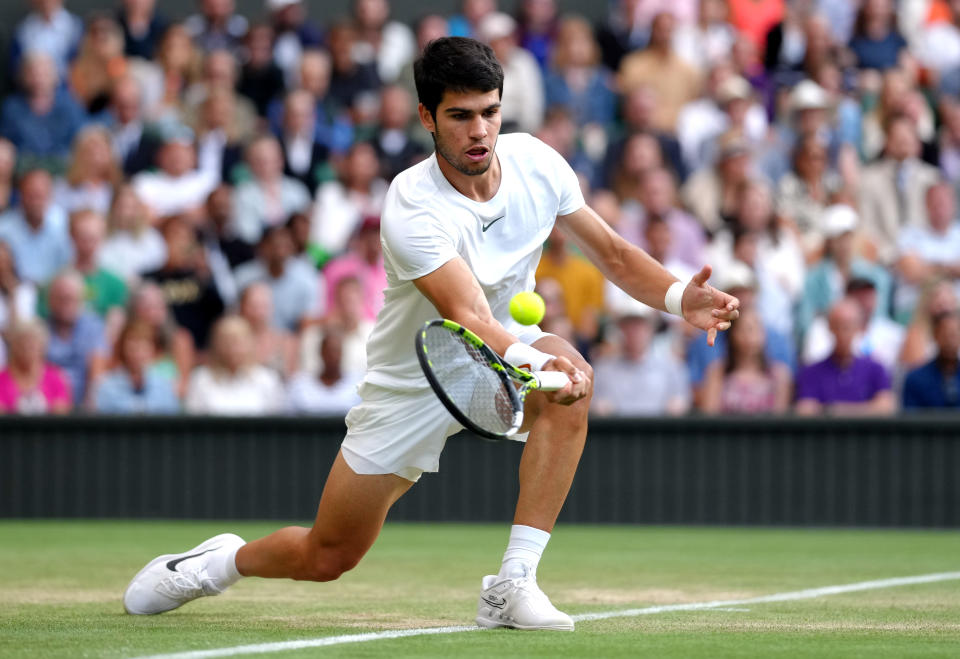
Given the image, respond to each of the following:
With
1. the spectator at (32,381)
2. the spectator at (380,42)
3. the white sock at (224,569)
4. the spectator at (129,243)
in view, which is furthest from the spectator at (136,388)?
the white sock at (224,569)

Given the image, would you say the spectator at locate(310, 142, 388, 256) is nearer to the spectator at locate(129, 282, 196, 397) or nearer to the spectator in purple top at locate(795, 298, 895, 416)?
the spectator at locate(129, 282, 196, 397)

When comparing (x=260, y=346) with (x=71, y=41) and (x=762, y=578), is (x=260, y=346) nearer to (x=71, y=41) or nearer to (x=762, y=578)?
(x=71, y=41)

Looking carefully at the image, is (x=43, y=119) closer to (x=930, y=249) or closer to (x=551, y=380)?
(x=930, y=249)

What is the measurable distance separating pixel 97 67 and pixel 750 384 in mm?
5989

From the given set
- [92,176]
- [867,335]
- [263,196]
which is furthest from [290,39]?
[867,335]

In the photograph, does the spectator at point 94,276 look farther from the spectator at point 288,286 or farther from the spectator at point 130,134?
the spectator at point 130,134

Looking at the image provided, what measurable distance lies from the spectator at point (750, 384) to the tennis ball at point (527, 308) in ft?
18.1

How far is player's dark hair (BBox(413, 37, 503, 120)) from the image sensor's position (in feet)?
16.2

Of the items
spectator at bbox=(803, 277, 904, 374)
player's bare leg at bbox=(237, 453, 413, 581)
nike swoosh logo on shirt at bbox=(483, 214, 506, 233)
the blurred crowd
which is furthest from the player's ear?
spectator at bbox=(803, 277, 904, 374)

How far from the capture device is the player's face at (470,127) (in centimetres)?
496

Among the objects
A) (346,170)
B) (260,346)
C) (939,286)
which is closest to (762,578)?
(939,286)

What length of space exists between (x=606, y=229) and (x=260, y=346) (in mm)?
5878

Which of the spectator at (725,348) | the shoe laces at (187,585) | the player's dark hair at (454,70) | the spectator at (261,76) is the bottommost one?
the shoe laces at (187,585)

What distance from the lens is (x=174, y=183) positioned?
12.1m
